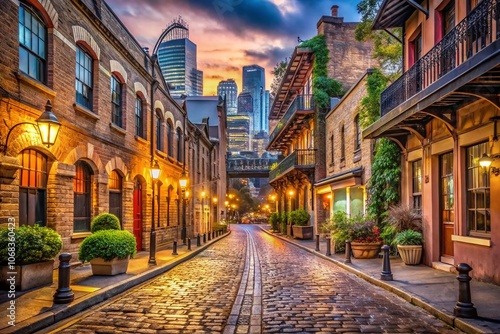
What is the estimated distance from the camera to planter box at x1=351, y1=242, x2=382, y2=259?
15.9 metres

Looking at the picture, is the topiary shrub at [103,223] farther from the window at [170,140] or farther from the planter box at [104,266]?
the window at [170,140]

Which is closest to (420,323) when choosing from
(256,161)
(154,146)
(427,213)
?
(427,213)

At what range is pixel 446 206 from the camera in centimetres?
1319

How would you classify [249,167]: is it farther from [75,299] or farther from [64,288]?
[64,288]

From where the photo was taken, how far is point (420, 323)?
6.95 metres

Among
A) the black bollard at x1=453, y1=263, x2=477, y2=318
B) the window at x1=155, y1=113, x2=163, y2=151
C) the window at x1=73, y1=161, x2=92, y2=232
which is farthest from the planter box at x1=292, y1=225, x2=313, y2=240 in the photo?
the black bollard at x1=453, y1=263, x2=477, y2=318

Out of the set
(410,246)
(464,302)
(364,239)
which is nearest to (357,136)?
(364,239)

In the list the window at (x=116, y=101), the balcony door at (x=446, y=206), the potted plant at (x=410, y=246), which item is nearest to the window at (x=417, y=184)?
the potted plant at (x=410, y=246)

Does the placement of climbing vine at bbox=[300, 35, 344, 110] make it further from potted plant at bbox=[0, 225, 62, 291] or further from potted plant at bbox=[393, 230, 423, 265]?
potted plant at bbox=[0, 225, 62, 291]

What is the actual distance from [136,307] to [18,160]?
4.15m

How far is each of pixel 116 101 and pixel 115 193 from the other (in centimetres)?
329

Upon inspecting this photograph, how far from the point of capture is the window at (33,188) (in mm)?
10727

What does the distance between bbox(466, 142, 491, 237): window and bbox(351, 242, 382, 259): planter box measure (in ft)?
15.4

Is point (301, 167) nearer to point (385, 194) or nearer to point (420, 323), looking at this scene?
point (385, 194)
